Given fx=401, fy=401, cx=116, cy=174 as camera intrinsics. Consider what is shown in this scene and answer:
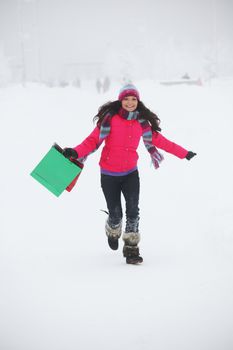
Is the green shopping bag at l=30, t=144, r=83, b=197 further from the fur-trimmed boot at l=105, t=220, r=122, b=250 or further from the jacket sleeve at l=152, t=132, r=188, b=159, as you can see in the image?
the jacket sleeve at l=152, t=132, r=188, b=159

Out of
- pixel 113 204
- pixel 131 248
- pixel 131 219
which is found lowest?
pixel 131 248

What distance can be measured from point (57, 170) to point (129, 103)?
106 cm

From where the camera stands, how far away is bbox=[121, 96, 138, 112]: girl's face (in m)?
4.24

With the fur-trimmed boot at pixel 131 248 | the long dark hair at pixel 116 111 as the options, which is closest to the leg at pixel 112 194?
the fur-trimmed boot at pixel 131 248

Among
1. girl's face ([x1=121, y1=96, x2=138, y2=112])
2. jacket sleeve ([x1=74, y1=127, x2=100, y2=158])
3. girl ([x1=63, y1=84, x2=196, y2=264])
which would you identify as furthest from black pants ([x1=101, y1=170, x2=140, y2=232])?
girl's face ([x1=121, y1=96, x2=138, y2=112])

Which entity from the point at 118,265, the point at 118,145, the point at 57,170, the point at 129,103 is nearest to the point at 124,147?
the point at 118,145

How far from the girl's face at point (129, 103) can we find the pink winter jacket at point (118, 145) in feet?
0.41

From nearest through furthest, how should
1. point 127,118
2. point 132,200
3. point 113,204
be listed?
point 127,118 < point 132,200 < point 113,204

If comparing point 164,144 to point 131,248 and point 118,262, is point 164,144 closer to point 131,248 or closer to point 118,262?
point 131,248

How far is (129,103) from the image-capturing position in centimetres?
424

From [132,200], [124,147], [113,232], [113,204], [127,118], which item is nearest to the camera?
[127,118]

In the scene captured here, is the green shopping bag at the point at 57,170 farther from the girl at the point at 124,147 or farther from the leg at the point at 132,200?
the leg at the point at 132,200

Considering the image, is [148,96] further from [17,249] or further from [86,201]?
[17,249]

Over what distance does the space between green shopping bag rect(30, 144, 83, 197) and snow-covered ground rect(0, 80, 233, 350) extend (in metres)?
0.89
